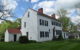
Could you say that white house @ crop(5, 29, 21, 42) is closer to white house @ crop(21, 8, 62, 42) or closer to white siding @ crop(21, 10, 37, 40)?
white house @ crop(21, 8, 62, 42)

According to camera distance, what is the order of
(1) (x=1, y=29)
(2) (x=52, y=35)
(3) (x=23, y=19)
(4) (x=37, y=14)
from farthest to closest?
(1) (x=1, y=29)
(2) (x=52, y=35)
(3) (x=23, y=19)
(4) (x=37, y=14)

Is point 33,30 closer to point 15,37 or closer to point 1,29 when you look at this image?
point 15,37

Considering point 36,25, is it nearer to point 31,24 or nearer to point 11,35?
point 31,24

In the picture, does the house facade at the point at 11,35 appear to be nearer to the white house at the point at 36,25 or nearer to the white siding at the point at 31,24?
the white house at the point at 36,25

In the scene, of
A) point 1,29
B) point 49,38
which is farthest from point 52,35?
point 1,29

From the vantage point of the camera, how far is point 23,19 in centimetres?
3634

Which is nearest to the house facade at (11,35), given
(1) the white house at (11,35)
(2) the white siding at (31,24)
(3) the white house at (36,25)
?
(1) the white house at (11,35)

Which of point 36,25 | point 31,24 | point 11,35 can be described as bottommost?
point 11,35

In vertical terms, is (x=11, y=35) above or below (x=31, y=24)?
below

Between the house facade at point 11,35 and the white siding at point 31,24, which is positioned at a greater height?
the white siding at point 31,24

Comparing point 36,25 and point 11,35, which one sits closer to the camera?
point 36,25

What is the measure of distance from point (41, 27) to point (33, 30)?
203 cm

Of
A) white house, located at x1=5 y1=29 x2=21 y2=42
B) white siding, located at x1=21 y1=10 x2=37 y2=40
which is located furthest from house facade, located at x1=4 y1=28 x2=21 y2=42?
white siding, located at x1=21 y1=10 x2=37 y2=40

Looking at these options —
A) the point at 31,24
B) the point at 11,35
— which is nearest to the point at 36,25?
the point at 31,24
